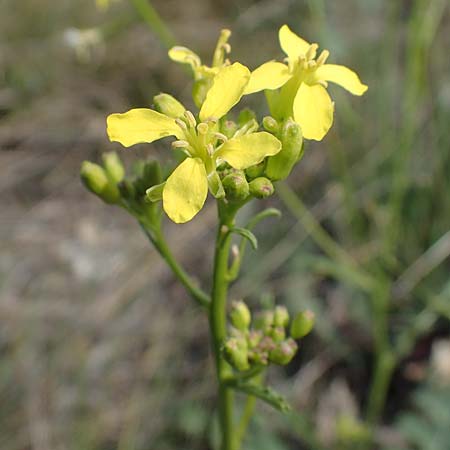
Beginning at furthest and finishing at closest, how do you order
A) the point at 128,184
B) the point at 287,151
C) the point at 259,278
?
the point at 259,278
the point at 128,184
the point at 287,151

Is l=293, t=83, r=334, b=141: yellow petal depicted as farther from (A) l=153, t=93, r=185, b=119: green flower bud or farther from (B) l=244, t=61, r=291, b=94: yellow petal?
(A) l=153, t=93, r=185, b=119: green flower bud

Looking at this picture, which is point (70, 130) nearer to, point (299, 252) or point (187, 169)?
point (299, 252)

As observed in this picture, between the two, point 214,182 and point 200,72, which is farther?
point 200,72

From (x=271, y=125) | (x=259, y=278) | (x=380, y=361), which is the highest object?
(x=271, y=125)

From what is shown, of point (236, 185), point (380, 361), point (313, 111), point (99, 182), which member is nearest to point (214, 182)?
point (236, 185)

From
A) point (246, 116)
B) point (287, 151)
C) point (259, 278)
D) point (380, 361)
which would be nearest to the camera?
point (287, 151)

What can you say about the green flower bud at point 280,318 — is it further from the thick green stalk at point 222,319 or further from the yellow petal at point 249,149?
the yellow petal at point 249,149

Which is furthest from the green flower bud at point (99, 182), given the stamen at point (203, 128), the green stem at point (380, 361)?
the green stem at point (380, 361)

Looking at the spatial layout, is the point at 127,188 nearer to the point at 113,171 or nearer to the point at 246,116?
the point at 113,171

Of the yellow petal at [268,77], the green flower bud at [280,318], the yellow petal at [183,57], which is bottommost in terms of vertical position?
the green flower bud at [280,318]
